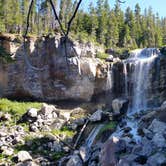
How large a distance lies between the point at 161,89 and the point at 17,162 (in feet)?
57.3

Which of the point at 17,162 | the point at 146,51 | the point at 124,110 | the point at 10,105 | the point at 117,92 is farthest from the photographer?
the point at 146,51

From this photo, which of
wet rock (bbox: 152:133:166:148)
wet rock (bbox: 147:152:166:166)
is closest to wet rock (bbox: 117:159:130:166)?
wet rock (bbox: 147:152:166:166)

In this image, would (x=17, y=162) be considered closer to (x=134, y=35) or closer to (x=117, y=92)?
(x=117, y=92)

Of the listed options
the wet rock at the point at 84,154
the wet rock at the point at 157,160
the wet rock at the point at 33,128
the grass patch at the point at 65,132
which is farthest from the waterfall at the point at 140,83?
the wet rock at the point at 157,160

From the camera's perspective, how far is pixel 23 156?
82.6 feet

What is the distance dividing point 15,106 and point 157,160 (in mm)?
24553

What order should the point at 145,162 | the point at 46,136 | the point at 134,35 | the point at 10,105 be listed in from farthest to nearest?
1. the point at 134,35
2. the point at 10,105
3. the point at 46,136
4. the point at 145,162

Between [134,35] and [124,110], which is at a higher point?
[134,35]

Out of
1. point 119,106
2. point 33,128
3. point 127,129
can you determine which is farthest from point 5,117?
point 127,129

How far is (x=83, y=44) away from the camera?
1684 inches

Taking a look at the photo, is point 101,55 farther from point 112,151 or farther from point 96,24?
point 112,151

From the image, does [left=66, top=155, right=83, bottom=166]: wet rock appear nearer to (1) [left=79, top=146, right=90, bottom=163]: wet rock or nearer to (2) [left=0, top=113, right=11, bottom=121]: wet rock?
(1) [left=79, top=146, right=90, bottom=163]: wet rock

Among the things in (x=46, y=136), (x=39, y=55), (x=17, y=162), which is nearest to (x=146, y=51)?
(x=39, y=55)

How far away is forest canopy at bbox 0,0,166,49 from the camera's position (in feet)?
185
